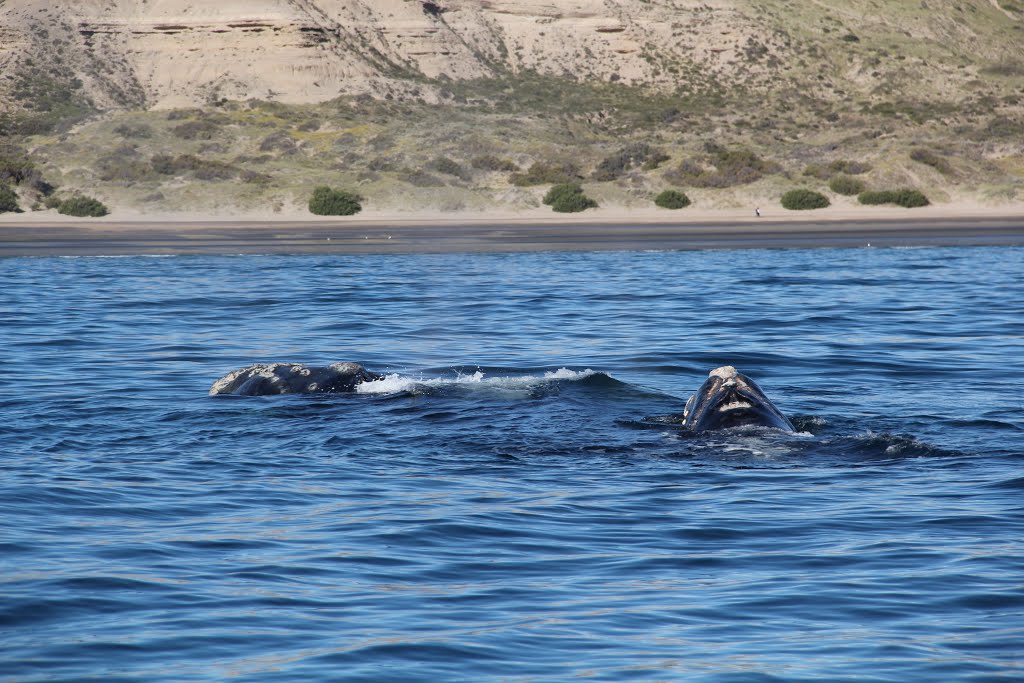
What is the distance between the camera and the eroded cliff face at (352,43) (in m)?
104

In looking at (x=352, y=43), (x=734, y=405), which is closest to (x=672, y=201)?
(x=734, y=405)

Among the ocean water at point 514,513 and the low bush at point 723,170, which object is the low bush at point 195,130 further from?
the ocean water at point 514,513

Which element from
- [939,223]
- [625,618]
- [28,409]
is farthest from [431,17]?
[625,618]

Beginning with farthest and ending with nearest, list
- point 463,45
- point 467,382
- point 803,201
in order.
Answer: point 463,45
point 803,201
point 467,382

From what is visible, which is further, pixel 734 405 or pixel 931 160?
pixel 931 160

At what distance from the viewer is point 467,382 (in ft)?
53.2

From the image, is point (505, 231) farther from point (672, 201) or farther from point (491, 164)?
point (491, 164)

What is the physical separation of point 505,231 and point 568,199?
1106cm

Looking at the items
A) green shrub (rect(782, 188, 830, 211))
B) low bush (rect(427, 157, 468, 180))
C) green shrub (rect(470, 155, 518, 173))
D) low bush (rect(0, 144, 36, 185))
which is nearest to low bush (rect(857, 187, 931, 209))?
green shrub (rect(782, 188, 830, 211))

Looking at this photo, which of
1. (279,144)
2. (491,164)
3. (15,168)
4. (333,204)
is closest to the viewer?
(333,204)

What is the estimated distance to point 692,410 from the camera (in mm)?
13227

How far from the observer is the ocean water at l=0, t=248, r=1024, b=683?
704 cm

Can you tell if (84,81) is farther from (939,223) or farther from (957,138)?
(939,223)

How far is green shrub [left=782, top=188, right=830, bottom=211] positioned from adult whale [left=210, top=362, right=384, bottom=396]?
4942 cm
